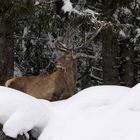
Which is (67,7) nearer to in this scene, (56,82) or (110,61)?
(110,61)

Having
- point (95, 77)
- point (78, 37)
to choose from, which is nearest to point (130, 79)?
point (95, 77)

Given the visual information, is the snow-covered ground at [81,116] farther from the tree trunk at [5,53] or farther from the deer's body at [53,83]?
the tree trunk at [5,53]

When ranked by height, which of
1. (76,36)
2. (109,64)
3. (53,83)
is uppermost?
(76,36)

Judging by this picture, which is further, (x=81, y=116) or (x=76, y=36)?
(x=76, y=36)

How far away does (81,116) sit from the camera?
5473 mm

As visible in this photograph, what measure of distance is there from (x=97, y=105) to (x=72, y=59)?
11.5 feet

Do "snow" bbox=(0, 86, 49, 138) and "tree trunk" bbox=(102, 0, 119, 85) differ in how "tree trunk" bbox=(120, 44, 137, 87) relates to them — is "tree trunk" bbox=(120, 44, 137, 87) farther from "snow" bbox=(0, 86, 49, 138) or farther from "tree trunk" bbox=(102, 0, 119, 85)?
"snow" bbox=(0, 86, 49, 138)

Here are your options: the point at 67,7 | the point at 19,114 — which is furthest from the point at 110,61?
the point at 19,114

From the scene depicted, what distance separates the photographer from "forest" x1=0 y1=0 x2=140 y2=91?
11656 millimetres

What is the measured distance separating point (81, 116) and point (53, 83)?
3392 mm

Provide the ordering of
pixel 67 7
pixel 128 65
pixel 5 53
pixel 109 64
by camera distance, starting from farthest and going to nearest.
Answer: pixel 128 65
pixel 109 64
pixel 5 53
pixel 67 7

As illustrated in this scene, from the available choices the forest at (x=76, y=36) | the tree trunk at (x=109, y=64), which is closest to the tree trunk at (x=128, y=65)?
the forest at (x=76, y=36)

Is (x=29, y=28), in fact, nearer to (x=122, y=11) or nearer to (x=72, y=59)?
(x=122, y=11)

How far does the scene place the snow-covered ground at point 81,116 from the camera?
483 centimetres
